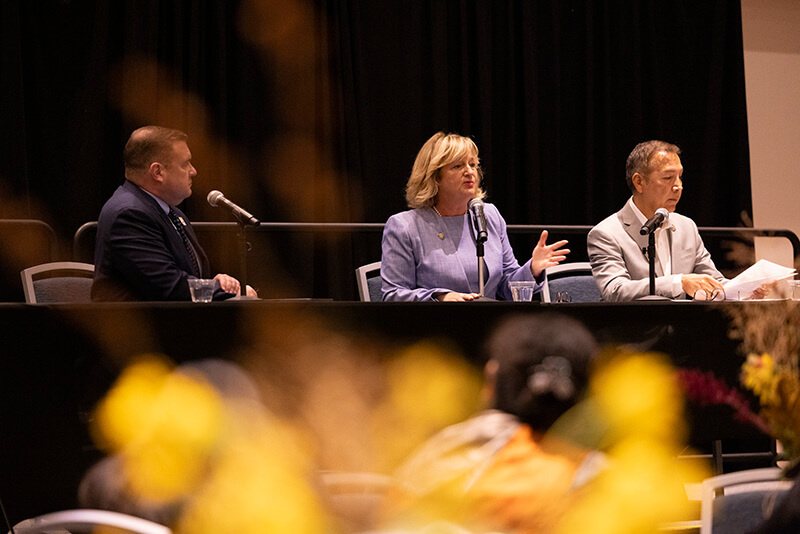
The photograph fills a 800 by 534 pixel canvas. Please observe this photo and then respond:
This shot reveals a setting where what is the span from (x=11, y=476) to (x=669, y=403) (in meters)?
1.39

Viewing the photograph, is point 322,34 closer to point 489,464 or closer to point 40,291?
point 40,291

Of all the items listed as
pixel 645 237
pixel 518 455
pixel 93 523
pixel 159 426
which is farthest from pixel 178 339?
pixel 645 237

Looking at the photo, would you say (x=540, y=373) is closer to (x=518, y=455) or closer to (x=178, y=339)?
(x=518, y=455)

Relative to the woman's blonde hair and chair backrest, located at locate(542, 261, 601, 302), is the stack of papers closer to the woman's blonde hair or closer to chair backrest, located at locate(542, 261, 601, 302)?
chair backrest, located at locate(542, 261, 601, 302)

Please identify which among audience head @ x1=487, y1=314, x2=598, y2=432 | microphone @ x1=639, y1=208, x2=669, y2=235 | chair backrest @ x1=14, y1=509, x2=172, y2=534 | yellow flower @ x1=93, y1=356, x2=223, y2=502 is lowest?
chair backrest @ x1=14, y1=509, x2=172, y2=534

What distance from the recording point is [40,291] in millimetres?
2424

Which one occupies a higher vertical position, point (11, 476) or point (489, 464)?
point (489, 464)

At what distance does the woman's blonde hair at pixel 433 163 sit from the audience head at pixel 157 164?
81 cm

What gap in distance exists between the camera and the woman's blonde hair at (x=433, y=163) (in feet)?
9.97

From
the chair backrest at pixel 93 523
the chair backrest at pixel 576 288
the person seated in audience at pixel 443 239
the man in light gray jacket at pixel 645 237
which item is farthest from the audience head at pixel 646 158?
the chair backrest at pixel 93 523

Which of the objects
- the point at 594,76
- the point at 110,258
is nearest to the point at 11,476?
the point at 110,258

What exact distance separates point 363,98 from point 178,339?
271cm

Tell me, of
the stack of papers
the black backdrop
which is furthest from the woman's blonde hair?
the black backdrop

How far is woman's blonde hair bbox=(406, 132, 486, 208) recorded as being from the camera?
304 centimetres
